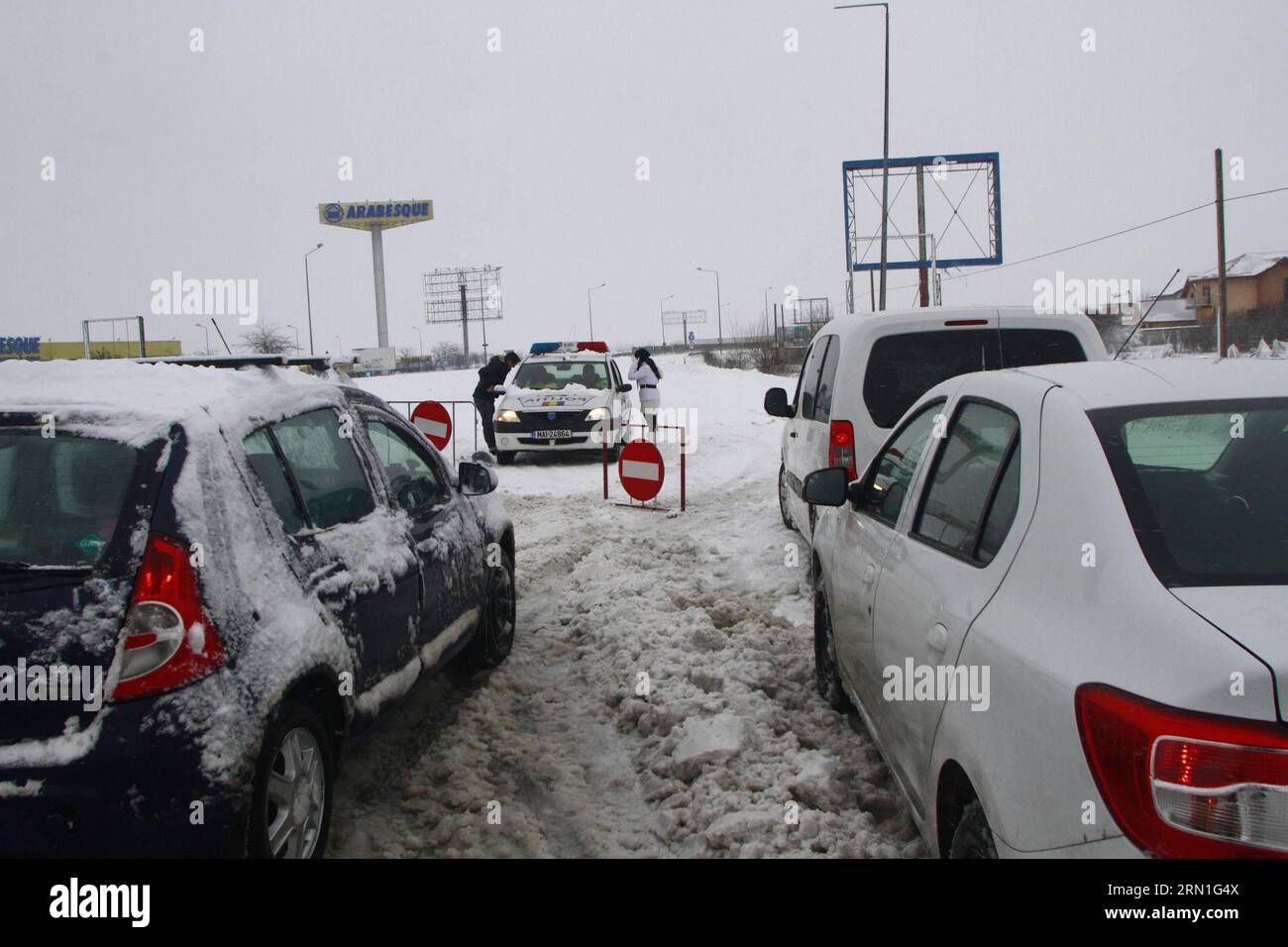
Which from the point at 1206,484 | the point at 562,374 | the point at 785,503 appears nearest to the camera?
the point at 1206,484

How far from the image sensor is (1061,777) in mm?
2074

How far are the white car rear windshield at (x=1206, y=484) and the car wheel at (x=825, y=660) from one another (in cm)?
230

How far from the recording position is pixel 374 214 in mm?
77562

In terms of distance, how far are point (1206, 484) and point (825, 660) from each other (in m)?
2.77

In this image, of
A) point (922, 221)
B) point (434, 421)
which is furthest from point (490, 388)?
point (922, 221)

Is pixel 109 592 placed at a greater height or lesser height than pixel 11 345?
lesser

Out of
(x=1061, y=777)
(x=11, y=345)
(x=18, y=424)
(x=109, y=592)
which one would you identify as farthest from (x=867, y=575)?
(x=11, y=345)

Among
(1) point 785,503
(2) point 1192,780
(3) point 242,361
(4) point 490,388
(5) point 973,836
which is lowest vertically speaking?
(1) point 785,503

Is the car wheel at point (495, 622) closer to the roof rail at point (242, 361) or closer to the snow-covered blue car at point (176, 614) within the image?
the snow-covered blue car at point (176, 614)

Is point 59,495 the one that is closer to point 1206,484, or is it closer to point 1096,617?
point 1096,617

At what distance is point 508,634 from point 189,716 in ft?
11.2

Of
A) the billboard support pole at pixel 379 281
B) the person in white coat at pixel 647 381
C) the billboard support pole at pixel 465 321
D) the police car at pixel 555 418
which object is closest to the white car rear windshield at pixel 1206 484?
the police car at pixel 555 418
